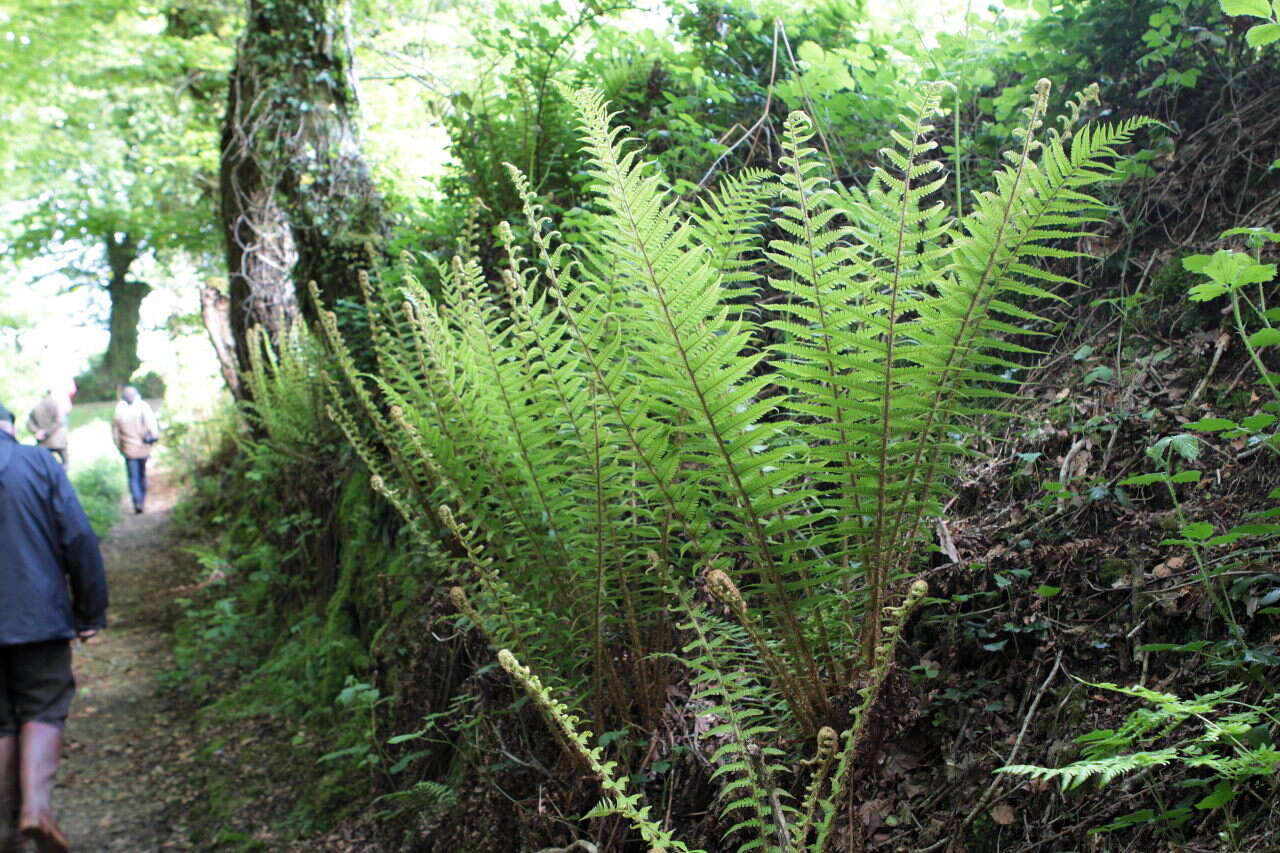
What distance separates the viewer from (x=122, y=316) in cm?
2228

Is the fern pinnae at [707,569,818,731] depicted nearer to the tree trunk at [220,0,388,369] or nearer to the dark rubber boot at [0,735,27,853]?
the dark rubber boot at [0,735,27,853]

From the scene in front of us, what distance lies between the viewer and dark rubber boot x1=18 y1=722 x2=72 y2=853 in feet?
10.6

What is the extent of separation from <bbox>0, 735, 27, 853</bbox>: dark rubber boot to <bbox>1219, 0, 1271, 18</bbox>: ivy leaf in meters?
4.40

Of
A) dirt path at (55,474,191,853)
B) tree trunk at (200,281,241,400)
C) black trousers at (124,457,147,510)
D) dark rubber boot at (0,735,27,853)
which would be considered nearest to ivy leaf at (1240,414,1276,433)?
dirt path at (55,474,191,853)

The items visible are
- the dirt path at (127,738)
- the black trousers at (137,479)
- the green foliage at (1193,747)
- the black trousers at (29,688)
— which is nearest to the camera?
the green foliage at (1193,747)

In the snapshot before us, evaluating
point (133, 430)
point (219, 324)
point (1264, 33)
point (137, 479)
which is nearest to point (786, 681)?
point (1264, 33)

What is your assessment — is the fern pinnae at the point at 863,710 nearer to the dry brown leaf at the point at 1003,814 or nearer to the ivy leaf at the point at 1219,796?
the dry brown leaf at the point at 1003,814

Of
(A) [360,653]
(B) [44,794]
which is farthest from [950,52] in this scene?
(B) [44,794]

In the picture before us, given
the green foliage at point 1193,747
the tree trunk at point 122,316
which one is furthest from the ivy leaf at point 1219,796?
the tree trunk at point 122,316

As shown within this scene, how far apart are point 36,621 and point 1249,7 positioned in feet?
13.7

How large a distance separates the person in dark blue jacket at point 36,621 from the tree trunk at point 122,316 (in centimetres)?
2067

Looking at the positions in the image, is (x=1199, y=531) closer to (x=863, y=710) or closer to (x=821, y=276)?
(x=863, y=710)

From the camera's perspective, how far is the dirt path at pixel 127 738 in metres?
3.83

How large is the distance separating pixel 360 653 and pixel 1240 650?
345 centimetres
